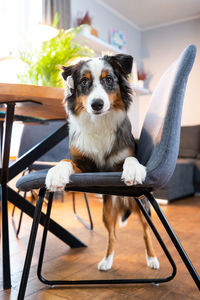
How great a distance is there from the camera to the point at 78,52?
1.88m

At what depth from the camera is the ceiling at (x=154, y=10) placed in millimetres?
4895

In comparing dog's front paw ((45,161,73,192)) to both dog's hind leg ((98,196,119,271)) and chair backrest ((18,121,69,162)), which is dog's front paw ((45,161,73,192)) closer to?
dog's hind leg ((98,196,119,271))

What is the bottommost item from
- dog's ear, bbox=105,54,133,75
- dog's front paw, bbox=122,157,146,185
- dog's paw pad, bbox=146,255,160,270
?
dog's paw pad, bbox=146,255,160,270

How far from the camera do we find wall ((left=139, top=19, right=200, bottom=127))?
5324mm

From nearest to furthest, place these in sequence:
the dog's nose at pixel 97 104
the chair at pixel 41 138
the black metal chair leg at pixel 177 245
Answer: the black metal chair leg at pixel 177 245
the dog's nose at pixel 97 104
the chair at pixel 41 138

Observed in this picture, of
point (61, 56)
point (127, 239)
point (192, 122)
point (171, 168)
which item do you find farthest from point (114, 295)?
point (192, 122)

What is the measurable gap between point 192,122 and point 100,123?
14.8 ft

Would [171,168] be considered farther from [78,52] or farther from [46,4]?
[46,4]

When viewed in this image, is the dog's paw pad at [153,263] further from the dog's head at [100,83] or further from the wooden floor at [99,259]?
the dog's head at [100,83]

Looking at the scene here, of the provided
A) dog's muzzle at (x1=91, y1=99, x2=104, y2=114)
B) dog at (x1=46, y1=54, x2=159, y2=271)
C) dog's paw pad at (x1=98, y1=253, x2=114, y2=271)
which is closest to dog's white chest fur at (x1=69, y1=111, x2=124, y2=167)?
dog at (x1=46, y1=54, x2=159, y2=271)

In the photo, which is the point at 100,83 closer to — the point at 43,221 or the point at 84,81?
the point at 84,81

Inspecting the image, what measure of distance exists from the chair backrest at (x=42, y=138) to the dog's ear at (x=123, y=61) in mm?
1302

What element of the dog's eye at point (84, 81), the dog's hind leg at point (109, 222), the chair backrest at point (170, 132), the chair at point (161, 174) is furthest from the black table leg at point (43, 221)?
the chair backrest at point (170, 132)

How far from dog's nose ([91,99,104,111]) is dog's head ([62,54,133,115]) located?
1 centimetres
